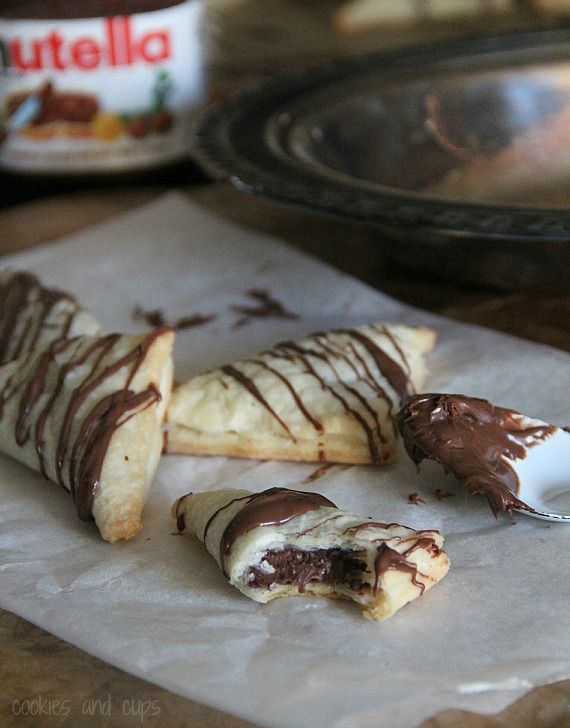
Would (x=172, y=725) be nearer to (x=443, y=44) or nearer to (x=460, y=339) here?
(x=460, y=339)

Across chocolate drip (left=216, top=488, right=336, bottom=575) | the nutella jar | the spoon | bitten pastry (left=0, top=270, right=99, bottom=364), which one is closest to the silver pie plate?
the nutella jar

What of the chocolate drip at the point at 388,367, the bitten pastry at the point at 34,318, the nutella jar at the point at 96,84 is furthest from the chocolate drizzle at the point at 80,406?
the nutella jar at the point at 96,84

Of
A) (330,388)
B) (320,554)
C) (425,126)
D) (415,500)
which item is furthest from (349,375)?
(425,126)

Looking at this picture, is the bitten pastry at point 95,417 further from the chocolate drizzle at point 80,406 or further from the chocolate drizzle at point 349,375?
the chocolate drizzle at point 349,375

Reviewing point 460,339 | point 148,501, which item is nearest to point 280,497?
point 148,501

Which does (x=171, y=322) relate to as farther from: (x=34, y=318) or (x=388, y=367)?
(x=388, y=367)

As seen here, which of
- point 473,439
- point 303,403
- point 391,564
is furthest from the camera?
point 303,403
